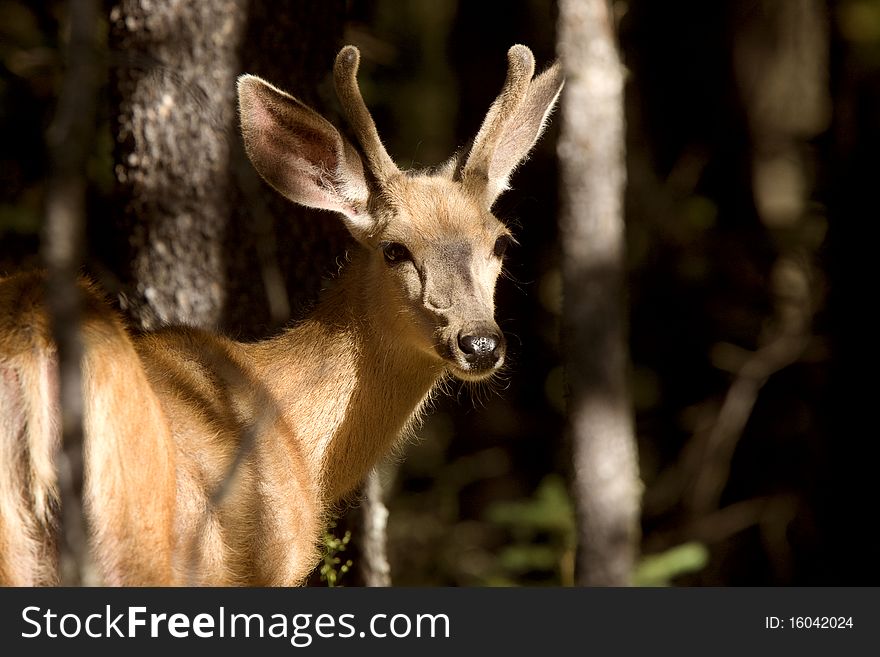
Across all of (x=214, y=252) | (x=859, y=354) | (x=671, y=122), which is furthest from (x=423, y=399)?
(x=671, y=122)

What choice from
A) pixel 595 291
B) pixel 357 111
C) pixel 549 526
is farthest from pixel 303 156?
pixel 549 526

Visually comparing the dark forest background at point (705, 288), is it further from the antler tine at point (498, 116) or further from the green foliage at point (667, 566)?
the antler tine at point (498, 116)

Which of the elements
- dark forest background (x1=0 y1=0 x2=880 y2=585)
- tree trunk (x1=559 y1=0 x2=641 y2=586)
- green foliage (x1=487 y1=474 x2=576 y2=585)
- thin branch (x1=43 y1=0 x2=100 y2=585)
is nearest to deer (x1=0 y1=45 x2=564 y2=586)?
tree trunk (x1=559 y1=0 x2=641 y2=586)

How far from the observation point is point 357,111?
19.0ft

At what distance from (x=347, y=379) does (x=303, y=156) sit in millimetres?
1126

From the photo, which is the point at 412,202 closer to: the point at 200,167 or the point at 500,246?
the point at 500,246

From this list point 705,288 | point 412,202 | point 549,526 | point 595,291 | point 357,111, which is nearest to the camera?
point 357,111

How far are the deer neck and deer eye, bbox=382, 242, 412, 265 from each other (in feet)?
0.51

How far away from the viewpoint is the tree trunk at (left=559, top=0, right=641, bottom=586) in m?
6.43

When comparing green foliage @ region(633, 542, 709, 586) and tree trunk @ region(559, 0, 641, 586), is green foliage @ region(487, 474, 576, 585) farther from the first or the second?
tree trunk @ region(559, 0, 641, 586)

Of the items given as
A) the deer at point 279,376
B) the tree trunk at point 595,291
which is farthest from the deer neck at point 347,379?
the tree trunk at point 595,291

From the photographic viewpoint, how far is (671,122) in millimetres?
13133

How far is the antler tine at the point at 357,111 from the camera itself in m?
5.56

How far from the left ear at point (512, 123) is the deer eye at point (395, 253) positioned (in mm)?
572
